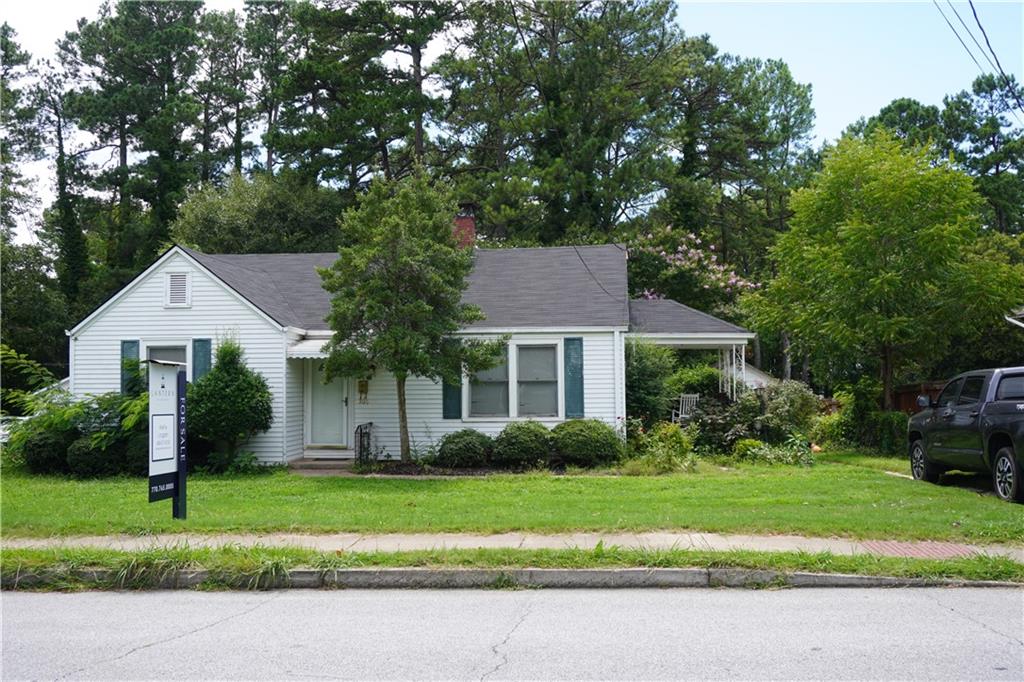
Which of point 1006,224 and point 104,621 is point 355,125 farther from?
point 1006,224

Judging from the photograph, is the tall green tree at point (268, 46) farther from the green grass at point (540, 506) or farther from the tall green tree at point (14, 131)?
the green grass at point (540, 506)

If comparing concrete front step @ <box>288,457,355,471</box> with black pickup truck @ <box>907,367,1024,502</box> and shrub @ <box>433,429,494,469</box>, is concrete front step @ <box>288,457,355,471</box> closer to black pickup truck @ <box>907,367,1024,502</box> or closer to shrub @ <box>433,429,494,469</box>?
shrub @ <box>433,429,494,469</box>

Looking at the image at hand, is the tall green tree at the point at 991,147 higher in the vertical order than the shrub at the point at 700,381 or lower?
higher

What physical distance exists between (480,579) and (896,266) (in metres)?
15.8

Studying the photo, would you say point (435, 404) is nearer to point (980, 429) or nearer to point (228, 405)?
point (228, 405)

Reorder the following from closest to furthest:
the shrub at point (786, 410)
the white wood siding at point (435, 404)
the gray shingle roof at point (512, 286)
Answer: the white wood siding at point (435, 404) < the gray shingle roof at point (512, 286) < the shrub at point (786, 410)

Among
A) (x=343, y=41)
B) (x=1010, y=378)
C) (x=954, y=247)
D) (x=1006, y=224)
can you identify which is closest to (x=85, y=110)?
(x=343, y=41)

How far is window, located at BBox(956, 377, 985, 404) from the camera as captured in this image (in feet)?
41.5

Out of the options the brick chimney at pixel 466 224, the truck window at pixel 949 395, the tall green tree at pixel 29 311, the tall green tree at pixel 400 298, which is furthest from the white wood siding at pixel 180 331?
the tall green tree at pixel 29 311

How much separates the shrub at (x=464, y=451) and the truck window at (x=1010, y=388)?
29.9 ft

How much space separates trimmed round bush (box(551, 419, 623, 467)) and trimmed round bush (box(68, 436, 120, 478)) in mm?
8884

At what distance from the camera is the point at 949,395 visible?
13.6 m

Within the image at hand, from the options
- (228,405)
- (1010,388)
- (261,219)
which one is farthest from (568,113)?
(1010,388)

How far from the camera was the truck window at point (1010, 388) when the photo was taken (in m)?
12.0
